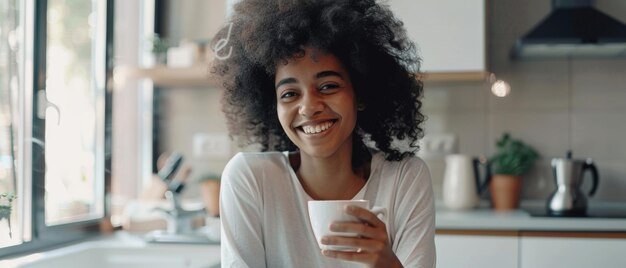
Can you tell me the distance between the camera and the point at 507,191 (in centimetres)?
272

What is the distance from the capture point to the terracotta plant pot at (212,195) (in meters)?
2.88

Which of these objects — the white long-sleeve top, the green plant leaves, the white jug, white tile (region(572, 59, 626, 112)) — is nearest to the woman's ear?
the white long-sleeve top

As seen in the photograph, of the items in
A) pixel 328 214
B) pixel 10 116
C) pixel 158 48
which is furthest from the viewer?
pixel 158 48

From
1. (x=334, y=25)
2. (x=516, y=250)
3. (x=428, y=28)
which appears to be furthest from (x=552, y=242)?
(x=334, y=25)

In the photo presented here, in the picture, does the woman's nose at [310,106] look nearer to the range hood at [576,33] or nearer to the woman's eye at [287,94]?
the woman's eye at [287,94]

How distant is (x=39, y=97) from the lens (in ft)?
7.33

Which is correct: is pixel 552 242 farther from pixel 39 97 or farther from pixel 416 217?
pixel 39 97

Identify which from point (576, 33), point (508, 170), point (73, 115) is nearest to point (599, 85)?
point (576, 33)

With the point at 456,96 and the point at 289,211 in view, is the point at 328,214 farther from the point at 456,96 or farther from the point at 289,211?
the point at 456,96

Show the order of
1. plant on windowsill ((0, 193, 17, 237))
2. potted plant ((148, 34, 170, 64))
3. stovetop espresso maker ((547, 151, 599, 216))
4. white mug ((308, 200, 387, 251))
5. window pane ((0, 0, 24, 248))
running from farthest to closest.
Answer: potted plant ((148, 34, 170, 64))
stovetop espresso maker ((547, 151, 599, 216))
window pane ((0, 0, 24, 248))
plant on windowsill ((0, 193, 17, 237))
white mug ((308, 200, 387, 251))

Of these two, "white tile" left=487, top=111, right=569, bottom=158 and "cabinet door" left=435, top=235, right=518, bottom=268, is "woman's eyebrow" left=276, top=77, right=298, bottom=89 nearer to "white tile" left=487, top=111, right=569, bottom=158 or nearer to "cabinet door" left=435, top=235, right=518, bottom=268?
"cabinet door" left=435, top=235, right=518, bottom=268

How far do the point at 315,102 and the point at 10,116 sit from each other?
106cm

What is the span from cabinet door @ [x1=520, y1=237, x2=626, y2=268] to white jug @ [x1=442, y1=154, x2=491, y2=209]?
0.41m

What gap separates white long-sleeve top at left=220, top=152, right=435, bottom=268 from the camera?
4.70ft
